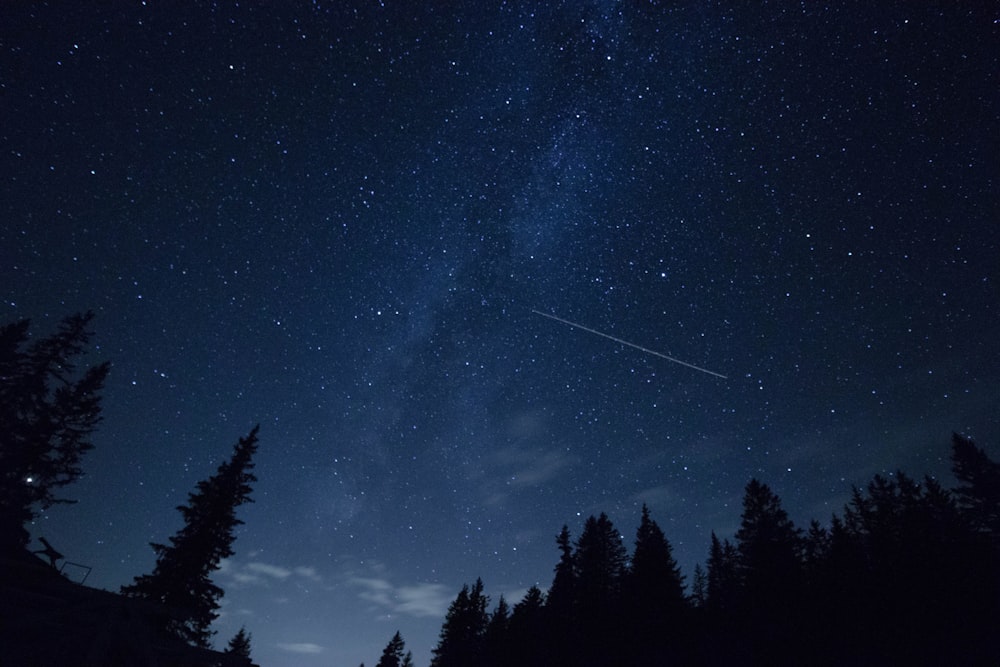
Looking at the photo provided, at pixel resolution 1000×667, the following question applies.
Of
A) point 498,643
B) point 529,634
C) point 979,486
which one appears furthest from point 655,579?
point 979,486

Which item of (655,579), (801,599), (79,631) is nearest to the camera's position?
(79,631)

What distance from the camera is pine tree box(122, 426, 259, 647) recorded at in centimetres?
1958

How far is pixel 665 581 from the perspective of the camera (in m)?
30.9

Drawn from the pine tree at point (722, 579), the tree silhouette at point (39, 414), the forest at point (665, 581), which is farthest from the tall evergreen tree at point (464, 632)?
the tree silhouette at point (39, 414)

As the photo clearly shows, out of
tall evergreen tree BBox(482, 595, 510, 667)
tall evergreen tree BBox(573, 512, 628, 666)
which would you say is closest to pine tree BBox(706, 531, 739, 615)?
tall evergreen tree BBox(573, 512, 628, 666)

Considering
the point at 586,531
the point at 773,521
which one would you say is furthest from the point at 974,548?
the point at 586,531

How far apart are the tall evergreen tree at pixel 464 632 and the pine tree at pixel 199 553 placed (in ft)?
83.9

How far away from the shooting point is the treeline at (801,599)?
25094 millimetres

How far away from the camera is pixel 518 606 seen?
38.0 m

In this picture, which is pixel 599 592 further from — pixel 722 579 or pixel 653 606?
pixel 722 579

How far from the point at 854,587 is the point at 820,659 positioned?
642cm

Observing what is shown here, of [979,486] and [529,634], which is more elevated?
[979,486]

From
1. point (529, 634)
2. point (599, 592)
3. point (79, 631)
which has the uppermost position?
point (599, 592)

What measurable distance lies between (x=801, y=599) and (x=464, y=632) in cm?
2938
